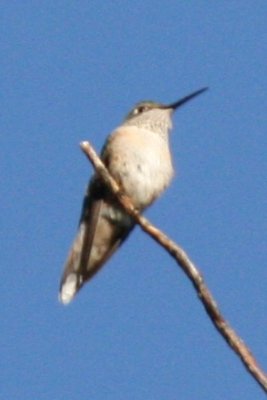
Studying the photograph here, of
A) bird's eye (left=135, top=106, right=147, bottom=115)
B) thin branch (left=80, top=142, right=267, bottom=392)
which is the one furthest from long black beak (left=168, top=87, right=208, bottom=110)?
thin branch (left=80, top=142, right=267, bottom=392)

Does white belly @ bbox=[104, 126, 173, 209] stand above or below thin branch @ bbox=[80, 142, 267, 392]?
above

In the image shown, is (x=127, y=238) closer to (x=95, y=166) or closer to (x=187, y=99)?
(x=187, y=99)

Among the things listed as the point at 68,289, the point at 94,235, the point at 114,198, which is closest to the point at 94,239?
the point at 94,235

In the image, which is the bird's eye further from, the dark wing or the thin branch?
the thin branch

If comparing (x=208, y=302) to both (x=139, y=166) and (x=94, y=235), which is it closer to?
(x=139, y=166)

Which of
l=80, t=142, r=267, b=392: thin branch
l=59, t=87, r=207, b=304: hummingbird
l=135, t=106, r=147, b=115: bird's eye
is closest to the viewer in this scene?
l=80, t=142, r=267, b=392: thin branch

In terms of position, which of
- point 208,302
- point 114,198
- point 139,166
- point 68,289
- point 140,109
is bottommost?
point 208,302

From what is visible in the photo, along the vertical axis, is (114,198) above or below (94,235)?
above

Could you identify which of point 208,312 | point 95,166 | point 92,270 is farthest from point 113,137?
point 208,312
